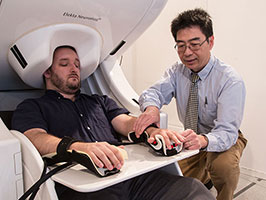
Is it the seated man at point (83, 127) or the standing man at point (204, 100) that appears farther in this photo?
the standing man at point (204, 100)

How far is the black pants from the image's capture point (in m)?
0.86

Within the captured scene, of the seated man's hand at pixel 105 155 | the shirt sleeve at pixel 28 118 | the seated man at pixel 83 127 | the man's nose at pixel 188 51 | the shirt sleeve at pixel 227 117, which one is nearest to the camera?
the seated man's hand at pixel 105 155

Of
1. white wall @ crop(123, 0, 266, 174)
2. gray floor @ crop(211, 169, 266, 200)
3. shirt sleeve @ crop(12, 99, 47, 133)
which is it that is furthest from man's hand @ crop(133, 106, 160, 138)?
white wall @ crop(123, 0, 266, 174)

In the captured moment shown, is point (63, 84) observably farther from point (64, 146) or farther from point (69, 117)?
point (64, 146)

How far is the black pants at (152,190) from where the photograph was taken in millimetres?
864

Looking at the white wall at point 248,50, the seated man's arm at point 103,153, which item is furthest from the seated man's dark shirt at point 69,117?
the white wall at point 248,50

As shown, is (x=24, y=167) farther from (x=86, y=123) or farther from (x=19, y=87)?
(x=19, y=87)

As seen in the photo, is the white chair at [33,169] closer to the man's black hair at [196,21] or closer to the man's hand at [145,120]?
the man's hand at [145,120]

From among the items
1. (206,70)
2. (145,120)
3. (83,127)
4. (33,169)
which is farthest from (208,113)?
(33,169)

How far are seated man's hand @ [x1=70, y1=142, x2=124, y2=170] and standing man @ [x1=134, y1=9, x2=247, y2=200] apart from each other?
351mm

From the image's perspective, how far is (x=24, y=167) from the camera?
2.65 feet

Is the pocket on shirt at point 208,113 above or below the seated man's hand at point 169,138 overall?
below

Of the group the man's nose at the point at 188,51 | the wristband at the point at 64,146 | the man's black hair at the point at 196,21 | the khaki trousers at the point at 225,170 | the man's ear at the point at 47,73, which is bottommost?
the khaki trousers at the point at 225,170

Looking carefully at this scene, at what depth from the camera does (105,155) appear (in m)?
0.73
